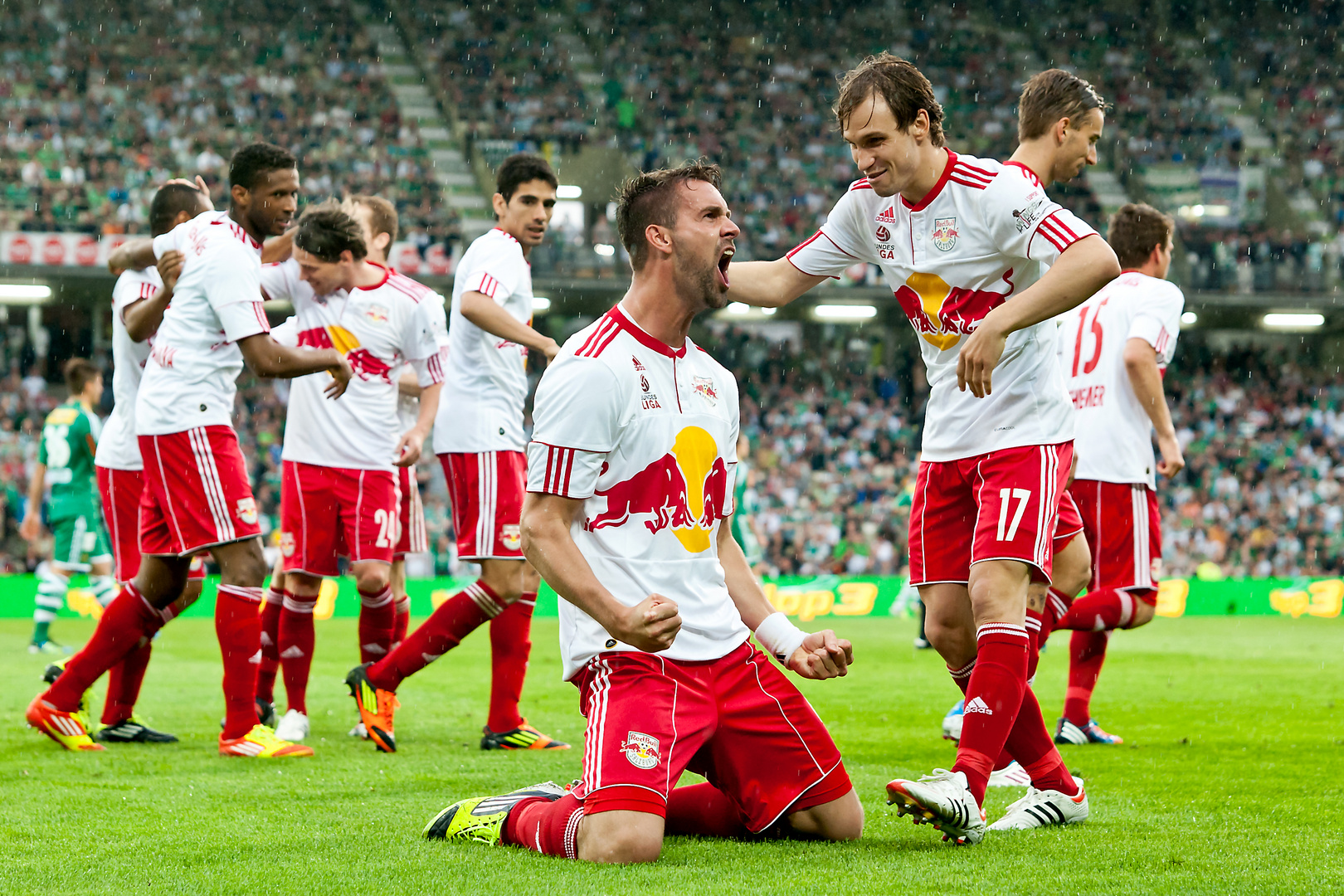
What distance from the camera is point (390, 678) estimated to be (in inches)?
221

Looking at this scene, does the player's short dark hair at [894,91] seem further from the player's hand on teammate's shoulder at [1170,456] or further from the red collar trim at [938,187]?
the player's hand on teammate's shoulder at [1170,456]

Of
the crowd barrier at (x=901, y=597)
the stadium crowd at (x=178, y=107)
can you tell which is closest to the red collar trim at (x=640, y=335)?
the crowd barrier at (x=901, y=597)

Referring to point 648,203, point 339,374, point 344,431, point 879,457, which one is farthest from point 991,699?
point 879,457

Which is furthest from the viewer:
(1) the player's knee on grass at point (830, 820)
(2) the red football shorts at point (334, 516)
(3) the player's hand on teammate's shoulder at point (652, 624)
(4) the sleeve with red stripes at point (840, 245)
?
(2) the red football shorts at point (334, 516)

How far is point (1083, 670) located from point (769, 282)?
2.81m

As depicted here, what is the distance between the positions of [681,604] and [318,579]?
3.30m

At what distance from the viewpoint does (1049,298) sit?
3.63 m

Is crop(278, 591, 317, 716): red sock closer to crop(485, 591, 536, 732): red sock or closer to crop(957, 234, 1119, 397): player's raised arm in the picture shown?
crop(485, 591, 536, 732): red sock

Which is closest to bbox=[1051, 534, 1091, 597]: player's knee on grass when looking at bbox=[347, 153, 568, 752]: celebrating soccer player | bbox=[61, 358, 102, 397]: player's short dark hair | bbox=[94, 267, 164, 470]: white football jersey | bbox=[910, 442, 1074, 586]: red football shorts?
bbox=[910, 442, 1074, 586]: red football shorts

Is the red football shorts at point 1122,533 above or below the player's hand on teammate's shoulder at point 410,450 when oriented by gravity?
below

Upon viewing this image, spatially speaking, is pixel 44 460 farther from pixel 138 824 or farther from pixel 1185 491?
pixel 1185 491

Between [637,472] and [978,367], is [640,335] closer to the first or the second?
[637,472]

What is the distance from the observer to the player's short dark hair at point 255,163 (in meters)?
5.48

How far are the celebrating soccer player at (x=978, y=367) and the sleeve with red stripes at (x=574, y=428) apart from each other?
947mm
